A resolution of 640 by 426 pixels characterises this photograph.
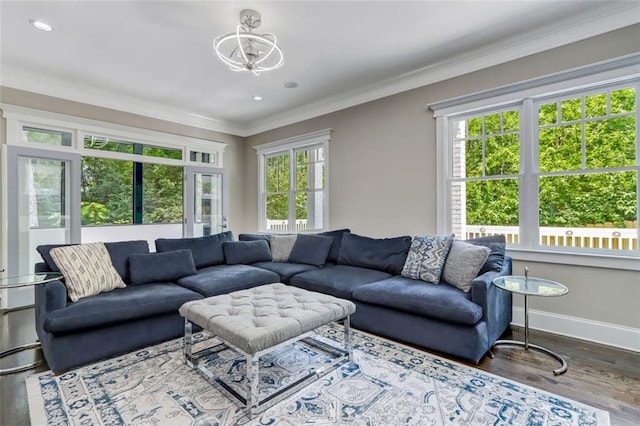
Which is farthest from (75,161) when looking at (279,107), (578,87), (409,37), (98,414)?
(578,87)

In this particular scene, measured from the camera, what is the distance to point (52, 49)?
330 centimetres

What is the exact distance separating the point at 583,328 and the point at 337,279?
2303 millimetres

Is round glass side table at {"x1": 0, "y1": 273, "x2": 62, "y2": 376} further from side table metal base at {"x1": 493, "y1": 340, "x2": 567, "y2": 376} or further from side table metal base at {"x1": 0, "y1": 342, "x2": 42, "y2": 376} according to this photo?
side table metal base at {"x1": 493, "y1": 340, "x2": 567, "y2": 376}

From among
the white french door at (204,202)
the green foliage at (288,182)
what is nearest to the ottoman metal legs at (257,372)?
the green foliage at (288,182)

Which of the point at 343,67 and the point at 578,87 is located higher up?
the point at 343,67

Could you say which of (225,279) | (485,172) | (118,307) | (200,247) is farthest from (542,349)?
(200,247)

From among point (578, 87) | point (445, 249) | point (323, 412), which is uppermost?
point (578, 87)

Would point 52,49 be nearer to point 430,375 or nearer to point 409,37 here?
point 409,37

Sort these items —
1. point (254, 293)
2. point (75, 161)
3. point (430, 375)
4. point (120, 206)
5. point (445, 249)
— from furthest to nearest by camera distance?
point (120, 206), point (75, 161), point (445, 249), point (254, 293), point (430, 375)

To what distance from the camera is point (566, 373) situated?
2.25 m

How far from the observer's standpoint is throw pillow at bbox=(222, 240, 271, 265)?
13.6ft

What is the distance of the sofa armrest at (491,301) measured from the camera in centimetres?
243

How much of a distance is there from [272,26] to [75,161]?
3455mm

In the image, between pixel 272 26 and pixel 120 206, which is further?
pixel 120 206
